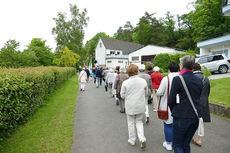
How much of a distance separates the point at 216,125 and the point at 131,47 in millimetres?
53117

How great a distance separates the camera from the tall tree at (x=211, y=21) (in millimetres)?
29688

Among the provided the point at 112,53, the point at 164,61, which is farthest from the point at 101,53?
the point at 164,61

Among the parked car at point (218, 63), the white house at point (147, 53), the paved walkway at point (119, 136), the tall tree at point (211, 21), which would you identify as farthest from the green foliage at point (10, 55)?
the tall tree at point (211, 21)

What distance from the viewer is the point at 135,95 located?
362cm

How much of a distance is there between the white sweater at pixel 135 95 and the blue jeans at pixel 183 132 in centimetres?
114

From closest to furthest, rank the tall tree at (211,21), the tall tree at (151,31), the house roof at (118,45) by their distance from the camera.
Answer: the tall tree at (211,21), the house roof at (118,45), the tall tree at (151,31)

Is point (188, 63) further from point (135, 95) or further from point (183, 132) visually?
point (135, 95)

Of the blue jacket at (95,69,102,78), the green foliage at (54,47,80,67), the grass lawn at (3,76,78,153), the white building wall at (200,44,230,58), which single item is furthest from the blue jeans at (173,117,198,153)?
the green foliage at (54,47,80,67)

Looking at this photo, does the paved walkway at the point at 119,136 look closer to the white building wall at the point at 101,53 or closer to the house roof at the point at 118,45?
the white building wall at the point at 101,53

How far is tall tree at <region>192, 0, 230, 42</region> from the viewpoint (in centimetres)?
2969

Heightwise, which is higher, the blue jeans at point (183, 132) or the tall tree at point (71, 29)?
the tall tree at point (71, 29)

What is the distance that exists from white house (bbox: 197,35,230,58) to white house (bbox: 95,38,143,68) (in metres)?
25.9

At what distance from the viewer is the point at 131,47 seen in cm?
5641

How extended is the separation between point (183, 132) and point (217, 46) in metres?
24.9
